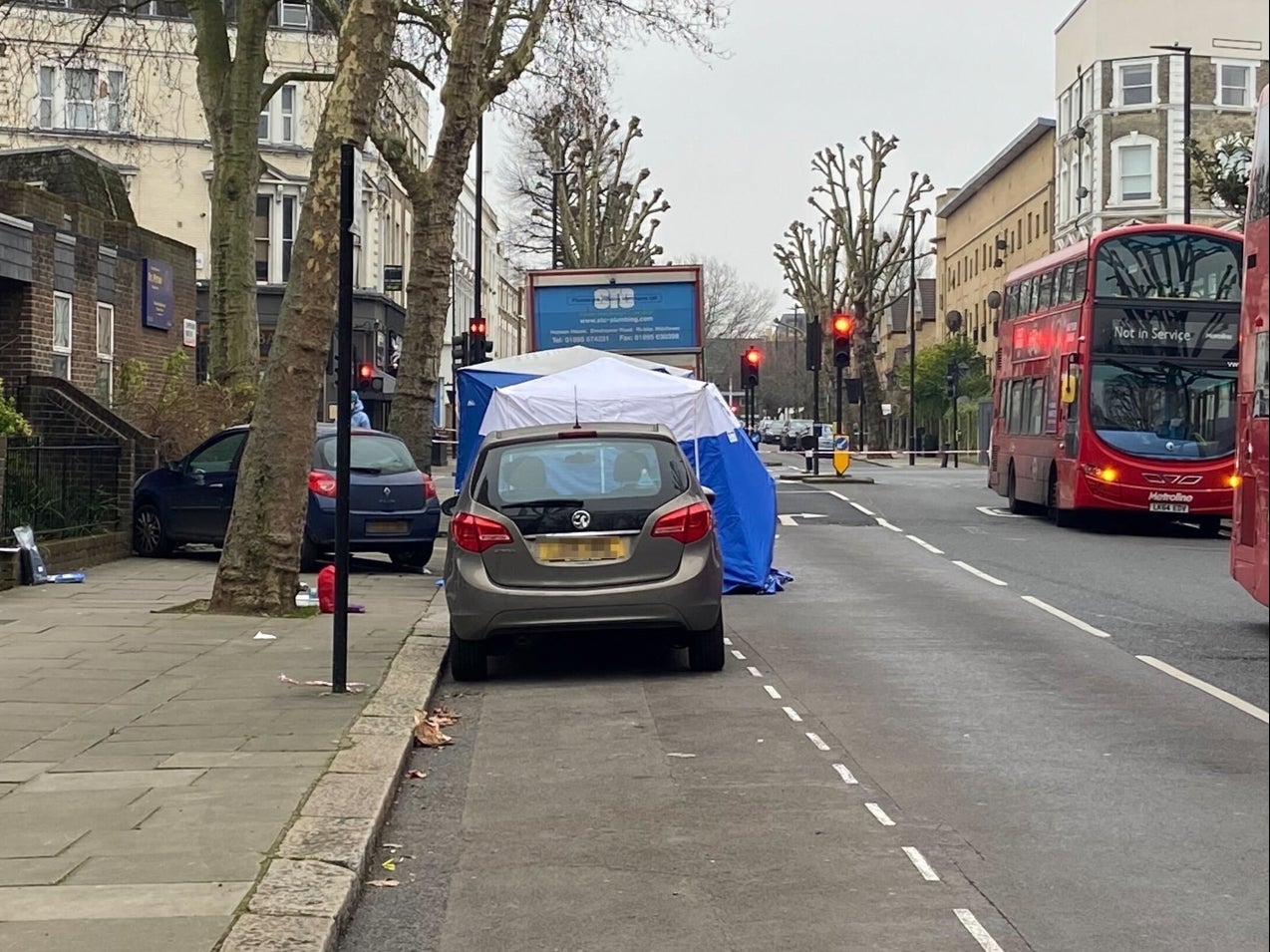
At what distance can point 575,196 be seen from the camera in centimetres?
6931

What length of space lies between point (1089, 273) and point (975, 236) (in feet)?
212

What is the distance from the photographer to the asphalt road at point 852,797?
5.69 metres

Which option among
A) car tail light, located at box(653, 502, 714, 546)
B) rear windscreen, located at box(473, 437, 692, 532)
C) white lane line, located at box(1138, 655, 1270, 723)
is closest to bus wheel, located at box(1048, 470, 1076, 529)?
white lane line, located at box(1138, 655, 1270, 723)

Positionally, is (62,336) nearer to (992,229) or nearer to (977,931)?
(977,931)

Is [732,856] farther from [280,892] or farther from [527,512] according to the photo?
[527,512]

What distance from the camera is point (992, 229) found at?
82.9 metres

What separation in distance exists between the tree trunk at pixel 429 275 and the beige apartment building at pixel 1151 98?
4289cm

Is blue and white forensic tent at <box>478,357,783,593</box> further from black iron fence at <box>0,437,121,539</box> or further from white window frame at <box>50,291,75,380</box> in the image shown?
white window frame at <box>50,291,75,380</box>

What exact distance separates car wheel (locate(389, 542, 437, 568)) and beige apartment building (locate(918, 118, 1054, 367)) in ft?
159

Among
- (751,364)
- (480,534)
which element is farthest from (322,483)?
(751,364)

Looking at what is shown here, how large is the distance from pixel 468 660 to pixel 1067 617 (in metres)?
5.72

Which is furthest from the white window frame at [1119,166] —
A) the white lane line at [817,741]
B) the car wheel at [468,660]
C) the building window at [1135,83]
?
the white lane line at [817,741]

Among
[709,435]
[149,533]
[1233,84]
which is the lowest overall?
[149,533]

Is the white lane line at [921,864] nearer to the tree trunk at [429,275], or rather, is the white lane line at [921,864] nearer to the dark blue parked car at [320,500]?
the dark blue parked car at [320,500]
